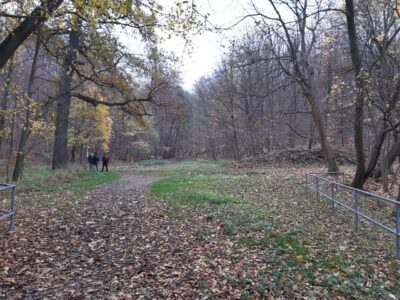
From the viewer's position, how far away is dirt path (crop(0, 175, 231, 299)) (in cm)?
481

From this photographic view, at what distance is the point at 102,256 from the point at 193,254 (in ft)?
5.45

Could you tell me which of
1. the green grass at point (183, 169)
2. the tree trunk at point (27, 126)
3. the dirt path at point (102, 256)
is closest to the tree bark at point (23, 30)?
the dirt path at point (102, 256)

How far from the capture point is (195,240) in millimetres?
7043

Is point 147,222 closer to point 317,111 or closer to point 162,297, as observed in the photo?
point 162,297

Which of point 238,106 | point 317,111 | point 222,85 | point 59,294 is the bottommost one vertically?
point 59,294

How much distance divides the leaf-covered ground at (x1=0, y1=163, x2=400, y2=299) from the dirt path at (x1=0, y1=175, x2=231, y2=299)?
2 cm

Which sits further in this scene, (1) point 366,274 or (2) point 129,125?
(2) point 129,125

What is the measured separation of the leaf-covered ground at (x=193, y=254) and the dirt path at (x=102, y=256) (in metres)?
0.02

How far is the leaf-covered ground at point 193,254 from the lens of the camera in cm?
485

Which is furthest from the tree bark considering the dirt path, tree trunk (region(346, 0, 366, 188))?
tree trunk (region(346, 0, 366, 188))

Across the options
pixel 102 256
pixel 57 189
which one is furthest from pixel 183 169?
pixel 102 256

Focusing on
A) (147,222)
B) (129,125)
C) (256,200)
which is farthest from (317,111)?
(129,125)

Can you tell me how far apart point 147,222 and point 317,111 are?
10.6 metres

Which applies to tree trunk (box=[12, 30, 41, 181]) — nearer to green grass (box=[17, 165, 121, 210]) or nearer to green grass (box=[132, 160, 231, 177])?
green grass (box=[17, 165, 121, 210])
